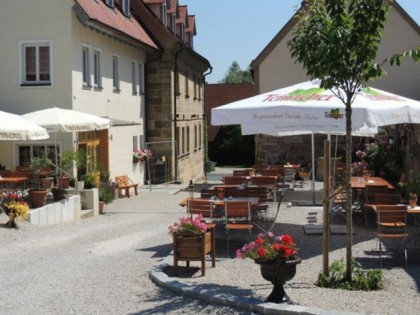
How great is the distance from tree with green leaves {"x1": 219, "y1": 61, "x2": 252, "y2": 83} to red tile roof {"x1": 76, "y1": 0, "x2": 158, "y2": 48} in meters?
114

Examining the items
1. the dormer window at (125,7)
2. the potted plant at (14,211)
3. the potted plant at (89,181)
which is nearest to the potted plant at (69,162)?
the potted plant at (89,181)

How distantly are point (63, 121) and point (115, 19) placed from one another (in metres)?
7.65

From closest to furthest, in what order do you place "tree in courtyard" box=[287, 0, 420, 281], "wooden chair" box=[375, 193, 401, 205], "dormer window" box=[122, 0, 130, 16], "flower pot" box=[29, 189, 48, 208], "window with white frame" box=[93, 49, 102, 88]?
"tree in courtyard" box=[287, 0, 420, 281] → "wooden chair" box=[375, 193, 401, 205] → "flower pot" box=[29, 189, 48, 208] → "window with white frame" box=[93, 49, 102, 88] → "dormer window" box=[122, 0, 130, 16]

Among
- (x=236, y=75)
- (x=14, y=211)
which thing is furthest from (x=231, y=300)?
(x=236, y=75)

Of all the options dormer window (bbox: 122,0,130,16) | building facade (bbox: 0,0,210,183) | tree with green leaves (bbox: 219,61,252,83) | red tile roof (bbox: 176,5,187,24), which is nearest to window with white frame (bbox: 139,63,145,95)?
building facade (bbox: 0,0,210,183)

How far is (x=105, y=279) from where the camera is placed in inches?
339

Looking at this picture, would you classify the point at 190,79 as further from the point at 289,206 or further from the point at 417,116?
the point at 417,116

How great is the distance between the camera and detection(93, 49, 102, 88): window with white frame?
20312 mm

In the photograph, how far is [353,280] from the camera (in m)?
7.95

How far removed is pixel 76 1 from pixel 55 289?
458 inches

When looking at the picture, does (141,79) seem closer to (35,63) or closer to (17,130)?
(35,63)

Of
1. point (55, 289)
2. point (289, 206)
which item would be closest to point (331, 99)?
point (55, 289)

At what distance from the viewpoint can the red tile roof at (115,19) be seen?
1888cm

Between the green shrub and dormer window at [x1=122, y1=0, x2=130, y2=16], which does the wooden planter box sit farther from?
dormer window at [x1=122, y1=0, x2=130, y2=16]
